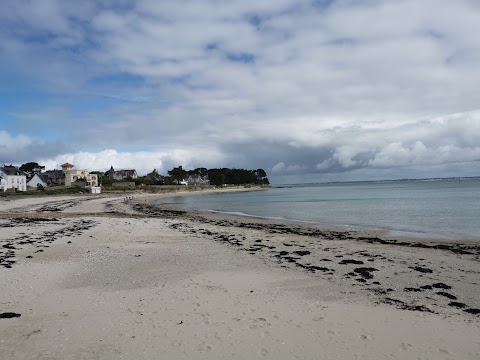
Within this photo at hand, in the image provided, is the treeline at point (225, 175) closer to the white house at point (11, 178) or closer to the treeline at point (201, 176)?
the treeline at point (201, 176)

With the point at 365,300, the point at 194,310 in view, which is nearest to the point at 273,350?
the point at 194,310

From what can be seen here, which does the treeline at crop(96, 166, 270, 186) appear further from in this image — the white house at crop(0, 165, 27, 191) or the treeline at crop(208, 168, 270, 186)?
the white house at crop(0, 165, 27, 191)

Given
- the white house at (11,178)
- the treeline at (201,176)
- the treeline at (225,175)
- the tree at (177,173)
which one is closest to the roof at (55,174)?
the treeline at (201,176)

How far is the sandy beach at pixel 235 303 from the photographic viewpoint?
208 inches

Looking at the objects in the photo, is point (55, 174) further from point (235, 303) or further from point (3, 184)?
point (235, 303)

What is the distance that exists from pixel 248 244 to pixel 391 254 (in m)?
5.64

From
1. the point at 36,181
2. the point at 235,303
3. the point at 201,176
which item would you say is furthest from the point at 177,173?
the point at 235,303

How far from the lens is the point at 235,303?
720 centimetres

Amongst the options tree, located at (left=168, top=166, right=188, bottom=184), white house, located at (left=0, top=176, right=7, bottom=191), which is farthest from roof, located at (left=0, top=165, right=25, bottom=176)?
tree, located at (left=168, top=166, right=188, bottom=184)

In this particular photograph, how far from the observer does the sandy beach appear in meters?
5.27

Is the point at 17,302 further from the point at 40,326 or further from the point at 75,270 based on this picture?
the point at 75,270

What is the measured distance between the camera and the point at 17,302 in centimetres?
702

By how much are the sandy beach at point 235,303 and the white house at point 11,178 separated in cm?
6846

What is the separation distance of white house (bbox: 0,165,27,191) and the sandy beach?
68.5 meters
